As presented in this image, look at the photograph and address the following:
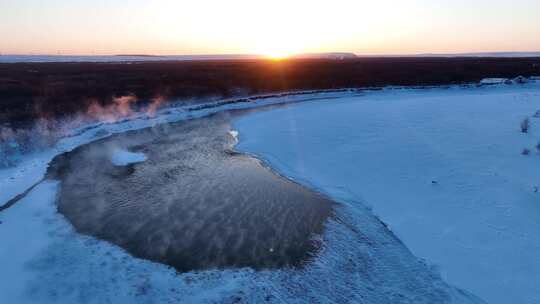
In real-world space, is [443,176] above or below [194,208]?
above

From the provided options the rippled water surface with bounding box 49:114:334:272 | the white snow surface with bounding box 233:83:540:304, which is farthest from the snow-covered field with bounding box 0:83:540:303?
the rippled water surface with bounding box 49:114:334:272

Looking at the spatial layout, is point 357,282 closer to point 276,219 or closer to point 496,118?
point 276,219

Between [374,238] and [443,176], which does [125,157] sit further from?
[443,176]

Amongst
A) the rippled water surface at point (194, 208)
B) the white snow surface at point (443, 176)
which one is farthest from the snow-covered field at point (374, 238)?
the rippled water surface at point (194, 208)

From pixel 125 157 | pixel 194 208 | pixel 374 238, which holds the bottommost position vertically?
pixel 374 238

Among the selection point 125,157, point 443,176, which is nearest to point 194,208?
point 125,157

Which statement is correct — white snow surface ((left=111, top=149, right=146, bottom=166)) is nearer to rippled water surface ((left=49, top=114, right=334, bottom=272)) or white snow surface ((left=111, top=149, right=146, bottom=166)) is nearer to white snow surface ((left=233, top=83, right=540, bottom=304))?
rippled water surface ((left=49, top=114, right=334, bottom=272))

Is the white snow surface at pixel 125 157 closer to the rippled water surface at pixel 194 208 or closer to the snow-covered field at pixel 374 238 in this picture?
the snow-covered field at pixel 374 238

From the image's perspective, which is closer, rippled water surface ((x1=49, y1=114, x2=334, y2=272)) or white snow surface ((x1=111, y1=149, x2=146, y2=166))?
rippled water surface ((x1=49, y1=114, x2=334, y2=272))
